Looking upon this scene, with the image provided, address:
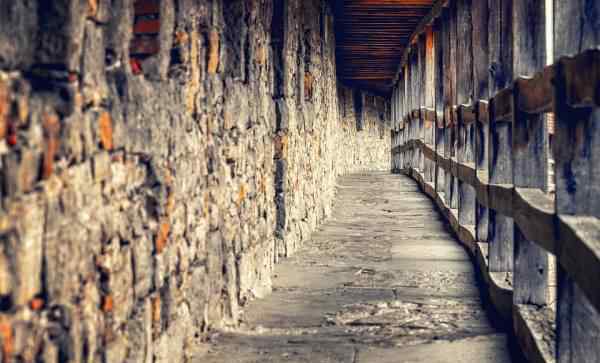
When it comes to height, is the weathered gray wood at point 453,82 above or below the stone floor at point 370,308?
above

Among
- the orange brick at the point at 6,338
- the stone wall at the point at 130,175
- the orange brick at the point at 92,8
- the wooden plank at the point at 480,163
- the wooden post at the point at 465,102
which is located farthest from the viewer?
the wooden post at the point at 465,102

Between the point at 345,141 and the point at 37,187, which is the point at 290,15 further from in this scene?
the point at 345,141

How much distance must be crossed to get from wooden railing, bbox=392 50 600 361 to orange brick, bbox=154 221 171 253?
4.02 feet

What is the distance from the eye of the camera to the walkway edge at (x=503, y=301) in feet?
9.09

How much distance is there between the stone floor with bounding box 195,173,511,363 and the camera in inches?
123

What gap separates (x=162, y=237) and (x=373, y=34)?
9.52 meters

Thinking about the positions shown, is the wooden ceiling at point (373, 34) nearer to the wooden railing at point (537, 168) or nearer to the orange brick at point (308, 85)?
the orange brick at point (308, 85)

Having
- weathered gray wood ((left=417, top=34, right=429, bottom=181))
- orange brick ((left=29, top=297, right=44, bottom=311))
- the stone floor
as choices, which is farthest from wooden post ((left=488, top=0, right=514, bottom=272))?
weathered gray wood ((left=417, top=34, right=429, bottom=181))

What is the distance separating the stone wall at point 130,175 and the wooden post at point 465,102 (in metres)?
1.72

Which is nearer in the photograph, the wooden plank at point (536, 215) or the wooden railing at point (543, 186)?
the wooden railing at point (543, 186)

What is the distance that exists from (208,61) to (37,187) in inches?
67.1

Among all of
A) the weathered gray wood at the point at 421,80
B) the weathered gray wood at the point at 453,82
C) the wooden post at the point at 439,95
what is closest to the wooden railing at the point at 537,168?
the weathered gray wood at the point at 453,82

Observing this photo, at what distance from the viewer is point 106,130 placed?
6.82 feet

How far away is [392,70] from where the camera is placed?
54.1ft
